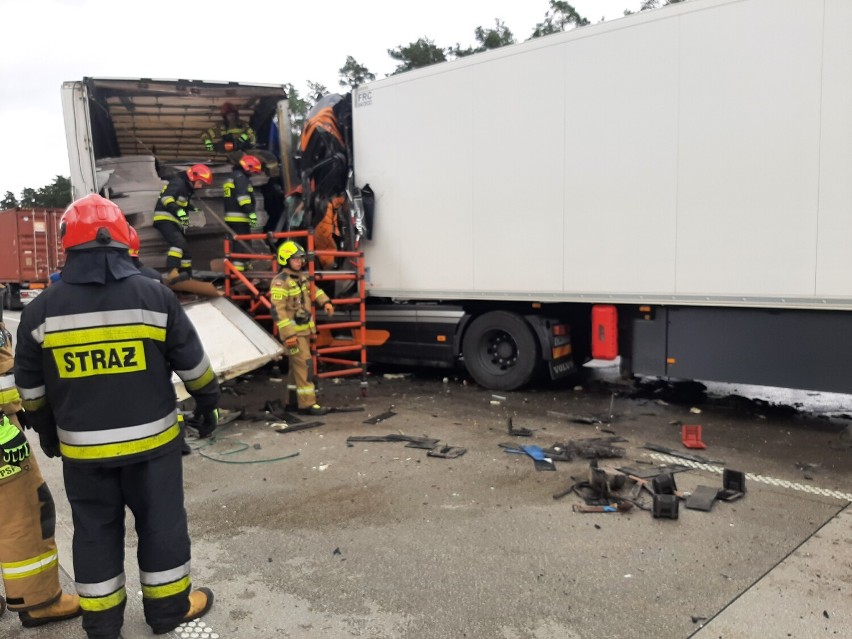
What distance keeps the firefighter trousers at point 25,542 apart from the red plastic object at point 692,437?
4.49 metres

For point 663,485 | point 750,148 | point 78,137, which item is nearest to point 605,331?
point 750,148

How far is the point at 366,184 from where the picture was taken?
8047 millimetres

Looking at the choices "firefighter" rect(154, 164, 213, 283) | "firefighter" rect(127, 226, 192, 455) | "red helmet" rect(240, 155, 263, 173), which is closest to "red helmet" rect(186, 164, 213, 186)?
"firefighter" rect(154, 164, 213, 283)

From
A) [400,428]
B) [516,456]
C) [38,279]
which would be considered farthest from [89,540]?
[38,279]

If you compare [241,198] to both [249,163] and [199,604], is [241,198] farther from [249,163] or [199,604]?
[199,604]

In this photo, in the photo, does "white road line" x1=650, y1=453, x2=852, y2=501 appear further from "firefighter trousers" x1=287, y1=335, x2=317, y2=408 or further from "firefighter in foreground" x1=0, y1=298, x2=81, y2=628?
"firefighter in foreground" x1=0, y1=298, x2=81, y2=628

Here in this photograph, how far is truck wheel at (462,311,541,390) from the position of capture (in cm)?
720

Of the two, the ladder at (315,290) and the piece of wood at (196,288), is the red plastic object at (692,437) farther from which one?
the piece of wood at (196,288)

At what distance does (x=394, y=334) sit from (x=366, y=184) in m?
1.91

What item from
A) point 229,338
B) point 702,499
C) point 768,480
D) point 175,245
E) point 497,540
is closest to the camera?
point 497,540

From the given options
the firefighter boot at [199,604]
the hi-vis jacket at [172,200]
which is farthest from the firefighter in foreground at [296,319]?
the firefighter boot at [199,604]

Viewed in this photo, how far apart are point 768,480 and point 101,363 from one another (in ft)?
13.9

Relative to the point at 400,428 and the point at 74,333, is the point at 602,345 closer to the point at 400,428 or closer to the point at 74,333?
the point at 400,428

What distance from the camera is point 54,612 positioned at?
2.91 metres
